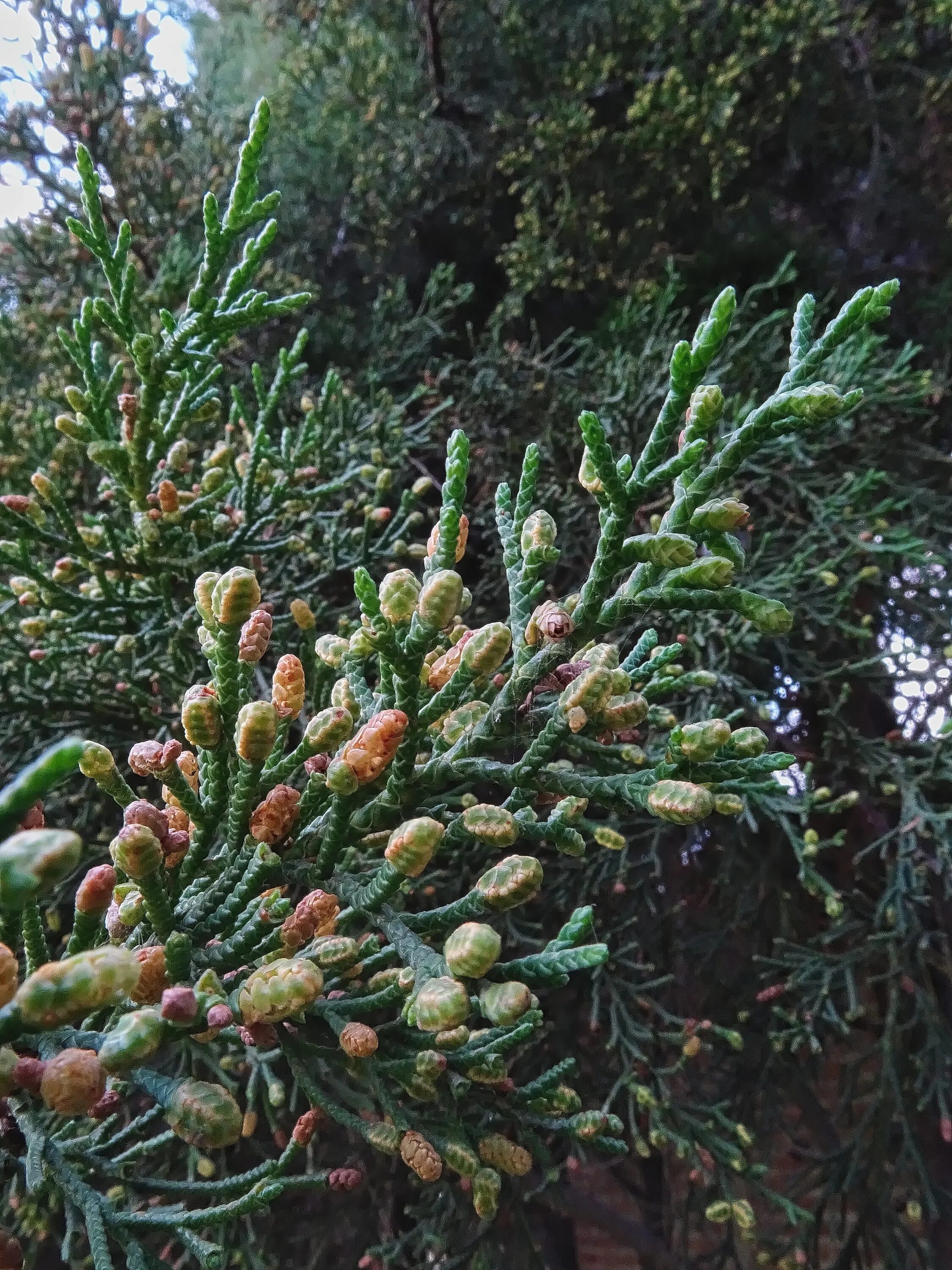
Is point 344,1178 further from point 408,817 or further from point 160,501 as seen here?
point 160,501

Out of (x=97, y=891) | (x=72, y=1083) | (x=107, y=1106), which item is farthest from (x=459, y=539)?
(x=107, y=1106)

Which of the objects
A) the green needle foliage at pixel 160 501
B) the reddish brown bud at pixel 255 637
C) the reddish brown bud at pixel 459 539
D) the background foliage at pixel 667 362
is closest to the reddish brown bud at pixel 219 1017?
the reddish brown bud at pixel 255 637

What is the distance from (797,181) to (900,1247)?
431cm

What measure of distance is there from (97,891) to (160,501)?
44.9 inches

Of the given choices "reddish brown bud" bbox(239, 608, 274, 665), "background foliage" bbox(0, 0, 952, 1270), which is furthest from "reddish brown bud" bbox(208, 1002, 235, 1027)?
"background foliage" bbox(0, 0, 952, 1270)

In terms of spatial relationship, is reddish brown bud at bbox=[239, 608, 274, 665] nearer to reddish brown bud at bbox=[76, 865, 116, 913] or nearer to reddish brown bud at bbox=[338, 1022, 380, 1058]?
reddish brown bud at bbox=[76, 865, 116, 913]

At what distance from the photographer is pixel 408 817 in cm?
109

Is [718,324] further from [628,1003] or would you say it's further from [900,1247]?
[900,1247]

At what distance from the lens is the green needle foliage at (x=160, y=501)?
1472 mm

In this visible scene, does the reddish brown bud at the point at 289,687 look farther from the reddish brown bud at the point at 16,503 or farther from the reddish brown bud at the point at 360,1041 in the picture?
the reddish brown bud at the point at 16,503

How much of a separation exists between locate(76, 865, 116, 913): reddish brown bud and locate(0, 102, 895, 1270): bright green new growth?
0.01 metres

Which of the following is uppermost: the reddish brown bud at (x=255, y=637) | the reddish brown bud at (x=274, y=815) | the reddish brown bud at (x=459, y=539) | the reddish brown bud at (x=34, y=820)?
the reddish brown bud at (x=459, y=539)

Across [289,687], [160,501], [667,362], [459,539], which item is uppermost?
[667,362]

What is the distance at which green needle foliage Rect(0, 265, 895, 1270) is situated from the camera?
2.66 feet
